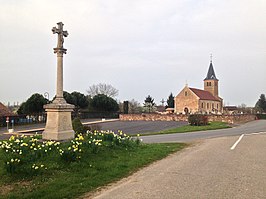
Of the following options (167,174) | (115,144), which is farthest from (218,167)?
(115,144)

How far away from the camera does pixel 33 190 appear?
5574mm

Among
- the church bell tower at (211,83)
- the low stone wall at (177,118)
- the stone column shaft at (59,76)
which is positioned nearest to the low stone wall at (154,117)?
the low stone wall at (177,118)

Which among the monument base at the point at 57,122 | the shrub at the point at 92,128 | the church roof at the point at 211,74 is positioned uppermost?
the church roof at the point at 211,74

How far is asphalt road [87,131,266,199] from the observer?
5262 mm

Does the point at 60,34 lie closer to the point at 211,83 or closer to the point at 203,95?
the point at 203,95

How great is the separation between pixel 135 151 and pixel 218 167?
327 cm

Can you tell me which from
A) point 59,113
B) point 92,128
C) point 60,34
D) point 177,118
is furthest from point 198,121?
point 59,113

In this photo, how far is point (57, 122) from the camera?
1000 cm

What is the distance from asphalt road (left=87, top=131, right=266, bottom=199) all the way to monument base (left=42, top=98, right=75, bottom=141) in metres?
3.62

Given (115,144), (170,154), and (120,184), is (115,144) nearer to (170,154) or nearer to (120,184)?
(170,154)

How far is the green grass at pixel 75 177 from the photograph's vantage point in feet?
Result: 18.1

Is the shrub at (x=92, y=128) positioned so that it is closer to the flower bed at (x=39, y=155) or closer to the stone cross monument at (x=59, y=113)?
the stone cross monument at (x=59, y=113)

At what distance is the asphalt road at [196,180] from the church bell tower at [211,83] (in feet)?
254

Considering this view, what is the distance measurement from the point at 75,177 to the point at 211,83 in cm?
8209
